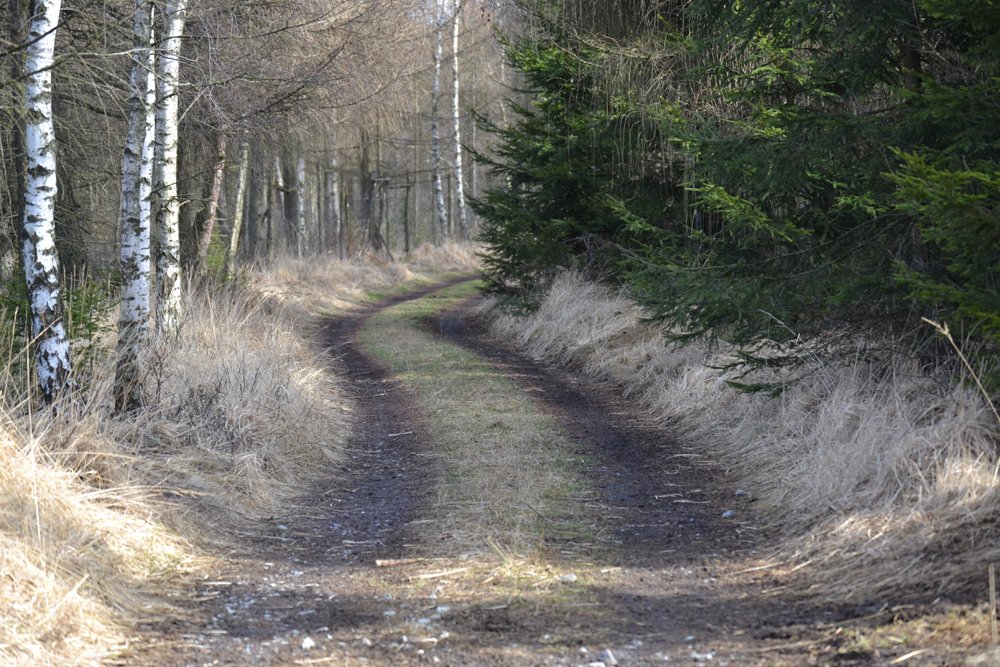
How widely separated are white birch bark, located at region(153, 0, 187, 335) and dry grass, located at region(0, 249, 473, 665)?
338 millimetres

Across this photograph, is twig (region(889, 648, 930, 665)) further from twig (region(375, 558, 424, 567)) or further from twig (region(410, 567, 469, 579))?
twig (region(375, 558, 424, 567))

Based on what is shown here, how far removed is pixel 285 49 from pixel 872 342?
810cm

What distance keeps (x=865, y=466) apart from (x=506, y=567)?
2.26 metres

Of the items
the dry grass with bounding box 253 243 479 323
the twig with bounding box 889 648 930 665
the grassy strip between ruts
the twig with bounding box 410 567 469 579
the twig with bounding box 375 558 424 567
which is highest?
the dry grass with bounding box 253 243 479 323

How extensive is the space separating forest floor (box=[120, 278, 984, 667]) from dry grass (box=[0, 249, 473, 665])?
0.26m

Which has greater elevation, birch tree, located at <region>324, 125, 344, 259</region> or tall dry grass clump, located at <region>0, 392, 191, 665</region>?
birch tree, located at <region>324, 125, 344, 259</region>

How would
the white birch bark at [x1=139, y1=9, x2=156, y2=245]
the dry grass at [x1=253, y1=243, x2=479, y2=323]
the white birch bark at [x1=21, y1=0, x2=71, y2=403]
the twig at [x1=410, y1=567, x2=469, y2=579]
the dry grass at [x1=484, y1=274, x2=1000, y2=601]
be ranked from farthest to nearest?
the dry grass at [x1=253, y1=243, x2=479, y2=323]
the white birch bark at [x1=139, y1=9, x2=156, y2=245]
the white birch bark at [x1=21, y1=0, x2=71, y2=403]
the twig at [x1=410, y1=567, x2=469, y2=579]
the dry grass at [x1=484, y1=274, x2=1000, y2=601]

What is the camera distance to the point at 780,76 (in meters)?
9.41

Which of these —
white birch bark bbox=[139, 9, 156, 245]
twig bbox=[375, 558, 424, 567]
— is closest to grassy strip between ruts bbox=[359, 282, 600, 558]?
twig bbox=[375, 558, 424, 567]

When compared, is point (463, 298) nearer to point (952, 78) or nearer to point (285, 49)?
point (285, 49)

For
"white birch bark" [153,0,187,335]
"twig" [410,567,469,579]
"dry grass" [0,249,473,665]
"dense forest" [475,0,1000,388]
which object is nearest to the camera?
"dry grass" [0,249,473,665]

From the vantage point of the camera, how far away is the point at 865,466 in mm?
5629

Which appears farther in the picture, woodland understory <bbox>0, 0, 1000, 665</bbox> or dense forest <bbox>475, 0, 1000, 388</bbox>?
dense forest <bbox>475, 0, 1000, 388</bbox>

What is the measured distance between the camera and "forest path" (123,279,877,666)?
158 inches
